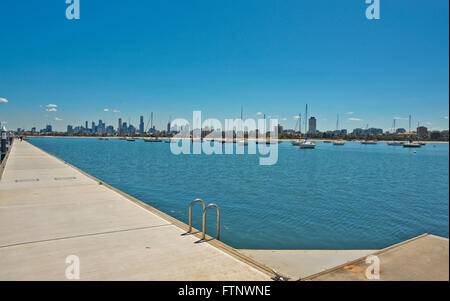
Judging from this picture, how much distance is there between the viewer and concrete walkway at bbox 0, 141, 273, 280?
5309mm

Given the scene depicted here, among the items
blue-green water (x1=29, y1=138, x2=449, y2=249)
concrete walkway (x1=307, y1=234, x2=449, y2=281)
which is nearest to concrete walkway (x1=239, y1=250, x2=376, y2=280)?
blue-green water (x1=29, y1=138, x2=449, y2=249)

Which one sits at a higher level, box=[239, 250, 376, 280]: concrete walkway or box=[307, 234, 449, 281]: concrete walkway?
box=[307, 234, 449, 281]: concrete walkway

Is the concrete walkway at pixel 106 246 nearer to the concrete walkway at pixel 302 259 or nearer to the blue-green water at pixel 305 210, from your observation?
the concrete walkway at pixel 302 259

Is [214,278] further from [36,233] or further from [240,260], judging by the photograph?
[36,233]

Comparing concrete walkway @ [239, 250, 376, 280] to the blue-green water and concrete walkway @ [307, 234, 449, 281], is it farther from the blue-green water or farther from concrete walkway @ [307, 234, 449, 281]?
Answer: concrete walkway @ [307, 234, 449, 281]

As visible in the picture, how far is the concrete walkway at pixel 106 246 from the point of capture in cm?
531

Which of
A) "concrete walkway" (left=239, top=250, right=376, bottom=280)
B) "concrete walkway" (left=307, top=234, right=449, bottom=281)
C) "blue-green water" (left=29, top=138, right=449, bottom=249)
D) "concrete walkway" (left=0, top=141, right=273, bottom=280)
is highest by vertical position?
"concrete walkway" (left=0, top=141, right=273, bottom=280)

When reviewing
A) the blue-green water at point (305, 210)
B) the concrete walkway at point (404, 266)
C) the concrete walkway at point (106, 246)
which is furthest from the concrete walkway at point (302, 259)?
the concrete walkway at point (106, 246)

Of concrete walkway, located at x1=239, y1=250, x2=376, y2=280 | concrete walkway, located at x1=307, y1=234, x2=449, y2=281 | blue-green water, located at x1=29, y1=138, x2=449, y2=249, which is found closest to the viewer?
concrete walkway, located at x1=307, y1=234, x2=449, y2=281

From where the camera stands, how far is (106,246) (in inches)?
260

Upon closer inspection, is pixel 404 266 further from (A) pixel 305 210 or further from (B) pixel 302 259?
(A) pixel 305 210
